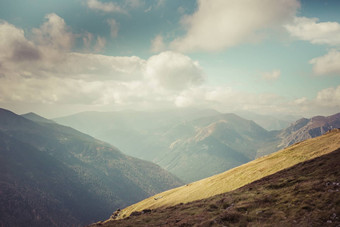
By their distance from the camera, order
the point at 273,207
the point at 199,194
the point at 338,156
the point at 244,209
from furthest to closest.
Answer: the point at 199,194
the point at 338,156
the point at 244,209
the point at 273,207

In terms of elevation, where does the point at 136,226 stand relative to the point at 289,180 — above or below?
below

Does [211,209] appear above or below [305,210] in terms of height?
below

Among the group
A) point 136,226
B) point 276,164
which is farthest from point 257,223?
point 276,164

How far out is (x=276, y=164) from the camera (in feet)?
222

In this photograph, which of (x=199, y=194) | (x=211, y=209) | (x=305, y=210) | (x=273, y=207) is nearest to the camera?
(x=305, y=210)

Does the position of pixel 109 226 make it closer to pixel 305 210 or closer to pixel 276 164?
pixel 305 210

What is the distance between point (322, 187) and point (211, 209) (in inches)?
835

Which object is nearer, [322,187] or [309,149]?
[322,187]

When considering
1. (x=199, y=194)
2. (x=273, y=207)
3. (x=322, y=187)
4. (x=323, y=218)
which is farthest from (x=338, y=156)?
(x=199, y=194)

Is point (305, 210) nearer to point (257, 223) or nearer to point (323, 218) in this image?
point (323, 218)

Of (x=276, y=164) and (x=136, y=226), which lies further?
(x=276, y=164)

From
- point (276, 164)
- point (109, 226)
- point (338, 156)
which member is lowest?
point (109, 226)

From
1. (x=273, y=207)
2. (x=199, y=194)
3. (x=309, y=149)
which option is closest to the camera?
(x=273, y=207)

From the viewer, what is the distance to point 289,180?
142 feet
